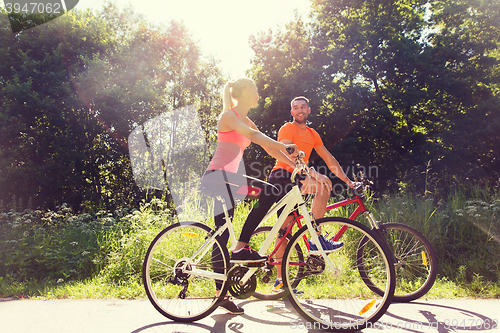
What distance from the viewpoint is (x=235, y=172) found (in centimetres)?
269

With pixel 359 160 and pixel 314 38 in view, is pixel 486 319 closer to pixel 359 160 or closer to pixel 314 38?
pixel 359 160

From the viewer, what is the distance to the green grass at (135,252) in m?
3.50

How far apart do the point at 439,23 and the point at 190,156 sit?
1837cm

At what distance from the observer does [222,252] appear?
261 cm

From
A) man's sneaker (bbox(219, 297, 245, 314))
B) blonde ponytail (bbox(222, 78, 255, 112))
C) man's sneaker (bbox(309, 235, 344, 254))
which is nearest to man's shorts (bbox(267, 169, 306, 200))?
man's sneaker (bbox(309, 235, 344, 254))

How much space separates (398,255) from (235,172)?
218cm

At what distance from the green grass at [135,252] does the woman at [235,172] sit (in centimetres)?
94

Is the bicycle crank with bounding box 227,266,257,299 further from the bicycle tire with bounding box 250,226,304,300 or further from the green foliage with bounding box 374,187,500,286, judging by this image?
the green foliage with bounding box 374,187,500,286

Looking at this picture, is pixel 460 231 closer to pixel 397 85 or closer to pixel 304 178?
pixel 304 178

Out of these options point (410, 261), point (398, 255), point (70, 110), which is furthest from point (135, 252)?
point (70, 110)

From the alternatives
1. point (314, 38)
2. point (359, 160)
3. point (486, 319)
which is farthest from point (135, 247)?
point (314, 38)

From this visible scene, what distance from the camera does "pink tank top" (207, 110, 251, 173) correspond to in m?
2.62

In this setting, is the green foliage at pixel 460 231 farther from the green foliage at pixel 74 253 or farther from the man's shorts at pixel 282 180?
the green foliage at pixel 74 253

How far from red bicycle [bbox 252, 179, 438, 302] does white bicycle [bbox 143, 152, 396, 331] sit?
0.05 meters
